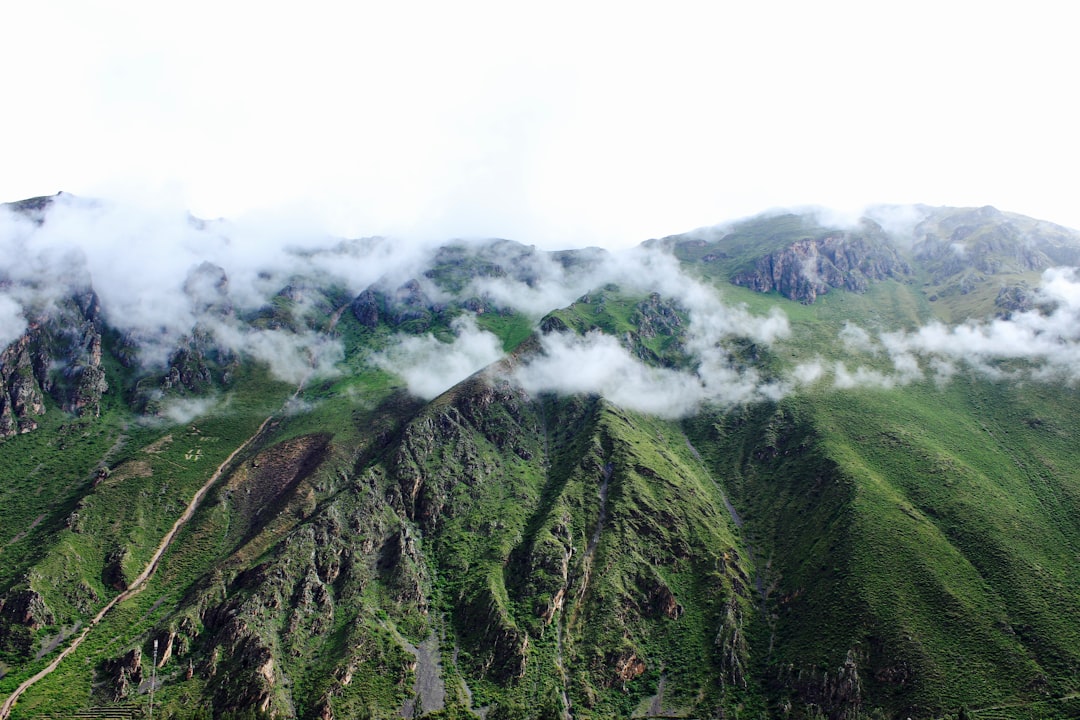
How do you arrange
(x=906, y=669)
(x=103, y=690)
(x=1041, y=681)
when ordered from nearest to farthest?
(x=1041, y=681)
(x=906, y=669)
(x=103, y=690)

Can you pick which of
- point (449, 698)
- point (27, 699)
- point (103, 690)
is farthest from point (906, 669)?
point (27, 699)

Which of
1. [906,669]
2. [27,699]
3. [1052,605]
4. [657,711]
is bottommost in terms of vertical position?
[657,711]

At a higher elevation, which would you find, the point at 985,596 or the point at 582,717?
the point at 985,596

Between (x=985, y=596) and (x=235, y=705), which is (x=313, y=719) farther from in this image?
(x=985, y=596)

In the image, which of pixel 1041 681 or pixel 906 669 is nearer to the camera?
pixel 1041 681

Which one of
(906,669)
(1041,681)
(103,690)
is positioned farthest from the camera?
(103,690)

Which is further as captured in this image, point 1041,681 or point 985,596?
point 985,596

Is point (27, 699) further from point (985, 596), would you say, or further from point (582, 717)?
point (985, 596)

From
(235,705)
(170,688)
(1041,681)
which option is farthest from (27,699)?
(1041,681)

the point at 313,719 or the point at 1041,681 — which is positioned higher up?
the point at 1041,681
